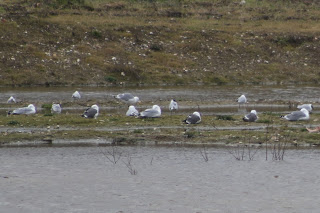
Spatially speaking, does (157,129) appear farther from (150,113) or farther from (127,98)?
(127,98)

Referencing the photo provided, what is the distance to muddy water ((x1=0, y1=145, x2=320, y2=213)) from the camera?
11.3 metres

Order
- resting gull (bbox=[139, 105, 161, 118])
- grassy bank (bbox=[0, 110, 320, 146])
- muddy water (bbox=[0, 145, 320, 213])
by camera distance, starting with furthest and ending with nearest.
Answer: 1. resting gull (bbox=[139, 105, 161, 118])
2. grassy bank (bbox=[0, 110, 320, 146])
3. muddy water (bbox=[0, 145, 320, 213])

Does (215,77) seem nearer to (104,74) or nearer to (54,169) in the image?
(104,74)

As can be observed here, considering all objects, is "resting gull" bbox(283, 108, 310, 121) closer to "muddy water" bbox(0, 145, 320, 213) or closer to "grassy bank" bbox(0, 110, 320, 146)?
"grassy bank" bbox(0, 110, 320, 146)

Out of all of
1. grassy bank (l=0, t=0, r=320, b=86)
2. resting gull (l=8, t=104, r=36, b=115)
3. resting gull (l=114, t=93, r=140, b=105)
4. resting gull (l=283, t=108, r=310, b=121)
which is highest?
grassy bank (l=0, t=0, r=320, b=86)

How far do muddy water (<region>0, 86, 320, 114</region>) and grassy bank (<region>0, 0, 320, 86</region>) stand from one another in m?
2.15

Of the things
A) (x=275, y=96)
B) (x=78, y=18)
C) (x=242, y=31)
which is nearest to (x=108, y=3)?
(x=78, y=18)

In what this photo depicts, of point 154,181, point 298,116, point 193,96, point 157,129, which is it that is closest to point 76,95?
point 193,96

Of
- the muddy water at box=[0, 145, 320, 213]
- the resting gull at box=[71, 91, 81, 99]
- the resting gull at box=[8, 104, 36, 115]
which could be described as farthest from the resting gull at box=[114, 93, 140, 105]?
the muddy water at box=[0, 145, 320, 213]

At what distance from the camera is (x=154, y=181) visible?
13000 millimetres

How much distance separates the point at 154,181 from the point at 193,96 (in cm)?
1438

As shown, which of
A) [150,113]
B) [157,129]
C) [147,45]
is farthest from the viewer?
[147,45]

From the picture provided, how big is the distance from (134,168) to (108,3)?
3120cm

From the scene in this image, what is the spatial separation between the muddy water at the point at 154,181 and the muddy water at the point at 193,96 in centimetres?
745
